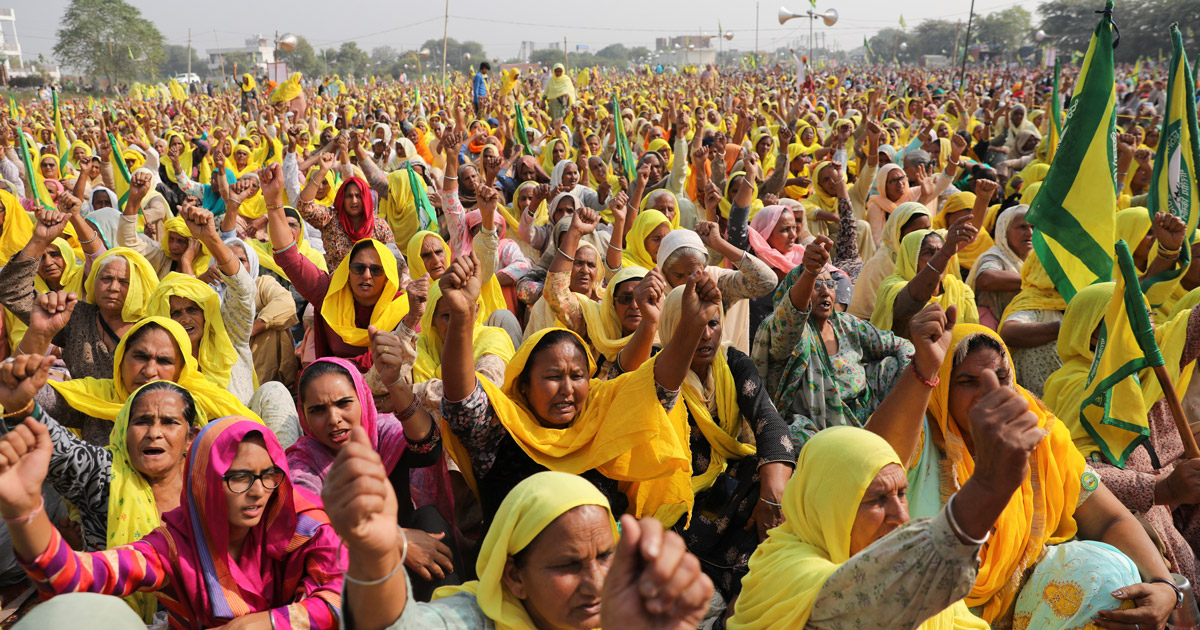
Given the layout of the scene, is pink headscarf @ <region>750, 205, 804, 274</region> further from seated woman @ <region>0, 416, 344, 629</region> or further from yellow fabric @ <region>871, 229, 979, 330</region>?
seated woman @ <region>0, 416, 344, 629</region>

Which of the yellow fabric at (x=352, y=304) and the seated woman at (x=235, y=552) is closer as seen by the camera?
the seated woman at (x=235, y=552)

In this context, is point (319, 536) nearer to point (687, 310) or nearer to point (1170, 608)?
point (687, 310)

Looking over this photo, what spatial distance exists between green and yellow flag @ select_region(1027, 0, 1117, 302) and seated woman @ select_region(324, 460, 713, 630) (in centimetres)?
267

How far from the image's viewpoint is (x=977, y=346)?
250 centimetres

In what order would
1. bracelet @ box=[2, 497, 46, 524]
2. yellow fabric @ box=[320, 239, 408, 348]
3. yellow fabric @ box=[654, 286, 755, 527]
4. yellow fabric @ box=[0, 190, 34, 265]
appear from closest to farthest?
bracelet @ box=[2, 497, 46, 524]
yellow fabric @ box=[654, 286, 755, 527]
yellow fabric @ box=[320, 239, 408, 348]
yellow fabric @ box=[0, 190, 34, 265]

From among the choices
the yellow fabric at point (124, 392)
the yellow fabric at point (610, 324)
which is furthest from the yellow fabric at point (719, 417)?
the yellow fabric at point (124, 392)

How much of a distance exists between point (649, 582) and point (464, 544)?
182 centimetres

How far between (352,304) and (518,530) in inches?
Result: 104

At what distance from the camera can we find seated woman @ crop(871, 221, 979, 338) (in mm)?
3449

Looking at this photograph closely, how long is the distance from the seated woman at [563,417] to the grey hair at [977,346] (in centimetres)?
79

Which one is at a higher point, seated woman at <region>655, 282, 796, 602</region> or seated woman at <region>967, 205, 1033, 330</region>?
seated woman at <region>967, 205, 1033, 330</region>

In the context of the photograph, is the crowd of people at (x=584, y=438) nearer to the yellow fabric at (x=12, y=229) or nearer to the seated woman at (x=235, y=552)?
the seated woman at (x=235, y=552)

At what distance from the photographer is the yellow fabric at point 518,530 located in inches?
69.5

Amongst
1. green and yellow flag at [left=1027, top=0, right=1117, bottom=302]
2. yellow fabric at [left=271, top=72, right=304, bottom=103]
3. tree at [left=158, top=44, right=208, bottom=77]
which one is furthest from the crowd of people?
tree at [left=158, top=44, right=208, bottom=77]
